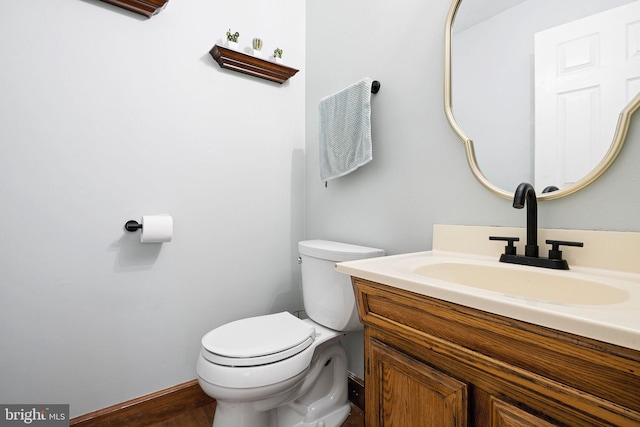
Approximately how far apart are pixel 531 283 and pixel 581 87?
0.57 m

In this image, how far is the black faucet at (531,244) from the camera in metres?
0.83

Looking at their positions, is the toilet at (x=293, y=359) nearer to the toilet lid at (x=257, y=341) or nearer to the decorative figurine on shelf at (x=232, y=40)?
the toilet lid at (x=257, y=341)

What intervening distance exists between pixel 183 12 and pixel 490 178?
1.57 m

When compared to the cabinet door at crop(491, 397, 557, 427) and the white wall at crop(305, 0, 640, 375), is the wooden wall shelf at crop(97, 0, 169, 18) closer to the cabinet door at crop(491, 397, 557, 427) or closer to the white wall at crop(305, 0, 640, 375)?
the white wall at crop(305, 0, 640, 375)

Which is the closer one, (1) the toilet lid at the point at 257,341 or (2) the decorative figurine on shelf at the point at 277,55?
(1) the toilet lid at the point at 257,341

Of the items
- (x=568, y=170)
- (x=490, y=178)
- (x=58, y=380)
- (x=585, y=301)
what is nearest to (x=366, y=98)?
(x=490, y=178)

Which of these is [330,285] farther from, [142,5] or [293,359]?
[142,5]

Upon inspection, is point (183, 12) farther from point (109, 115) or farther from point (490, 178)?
point (490, 178)

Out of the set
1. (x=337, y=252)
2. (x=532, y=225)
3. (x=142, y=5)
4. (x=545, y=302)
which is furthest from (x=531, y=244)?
(x=142, y=5)

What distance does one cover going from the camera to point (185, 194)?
1553mm

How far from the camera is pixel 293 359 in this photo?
118 cm

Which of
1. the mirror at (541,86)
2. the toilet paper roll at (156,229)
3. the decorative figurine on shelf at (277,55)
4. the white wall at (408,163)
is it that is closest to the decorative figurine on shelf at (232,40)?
the decorative figurine on shelf at (277,55)

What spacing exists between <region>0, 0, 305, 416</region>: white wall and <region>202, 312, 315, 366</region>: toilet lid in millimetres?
386

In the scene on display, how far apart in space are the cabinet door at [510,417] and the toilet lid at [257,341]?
74cm
